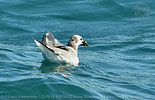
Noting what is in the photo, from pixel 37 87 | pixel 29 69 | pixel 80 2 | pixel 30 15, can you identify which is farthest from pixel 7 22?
pixel 37 87

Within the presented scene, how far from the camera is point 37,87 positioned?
9.87 meters

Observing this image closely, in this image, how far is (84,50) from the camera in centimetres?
1559

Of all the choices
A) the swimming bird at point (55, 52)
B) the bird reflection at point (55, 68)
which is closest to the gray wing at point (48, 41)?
the swimming bird at point (55, 52)

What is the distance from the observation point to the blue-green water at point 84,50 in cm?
1009

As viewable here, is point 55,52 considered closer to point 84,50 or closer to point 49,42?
point 49,42

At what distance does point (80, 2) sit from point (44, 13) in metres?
2.38

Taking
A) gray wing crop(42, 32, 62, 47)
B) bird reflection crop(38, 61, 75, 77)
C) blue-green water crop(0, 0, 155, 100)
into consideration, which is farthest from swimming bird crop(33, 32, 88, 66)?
blue-green water crop(0, 0, 155, 100)

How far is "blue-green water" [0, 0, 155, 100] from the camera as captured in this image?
33.1 feet

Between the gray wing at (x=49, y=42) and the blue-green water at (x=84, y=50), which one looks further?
the gray wing at (x=49, y=42)

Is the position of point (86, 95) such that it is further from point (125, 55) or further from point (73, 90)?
point (125, 55)

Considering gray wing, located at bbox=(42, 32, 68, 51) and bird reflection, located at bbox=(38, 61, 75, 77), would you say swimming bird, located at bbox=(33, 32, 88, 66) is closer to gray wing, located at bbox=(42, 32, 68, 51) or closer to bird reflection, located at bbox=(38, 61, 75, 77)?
gray wing, located at bbox=(42, 32, 68, 51)

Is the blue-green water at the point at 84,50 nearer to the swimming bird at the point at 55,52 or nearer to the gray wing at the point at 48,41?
the swimming bird at the point at 55,52

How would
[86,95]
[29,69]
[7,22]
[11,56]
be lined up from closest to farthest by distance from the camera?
[86,95], [29,69], [11,56], [7,22]

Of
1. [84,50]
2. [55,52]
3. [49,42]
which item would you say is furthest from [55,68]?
[84,50]
